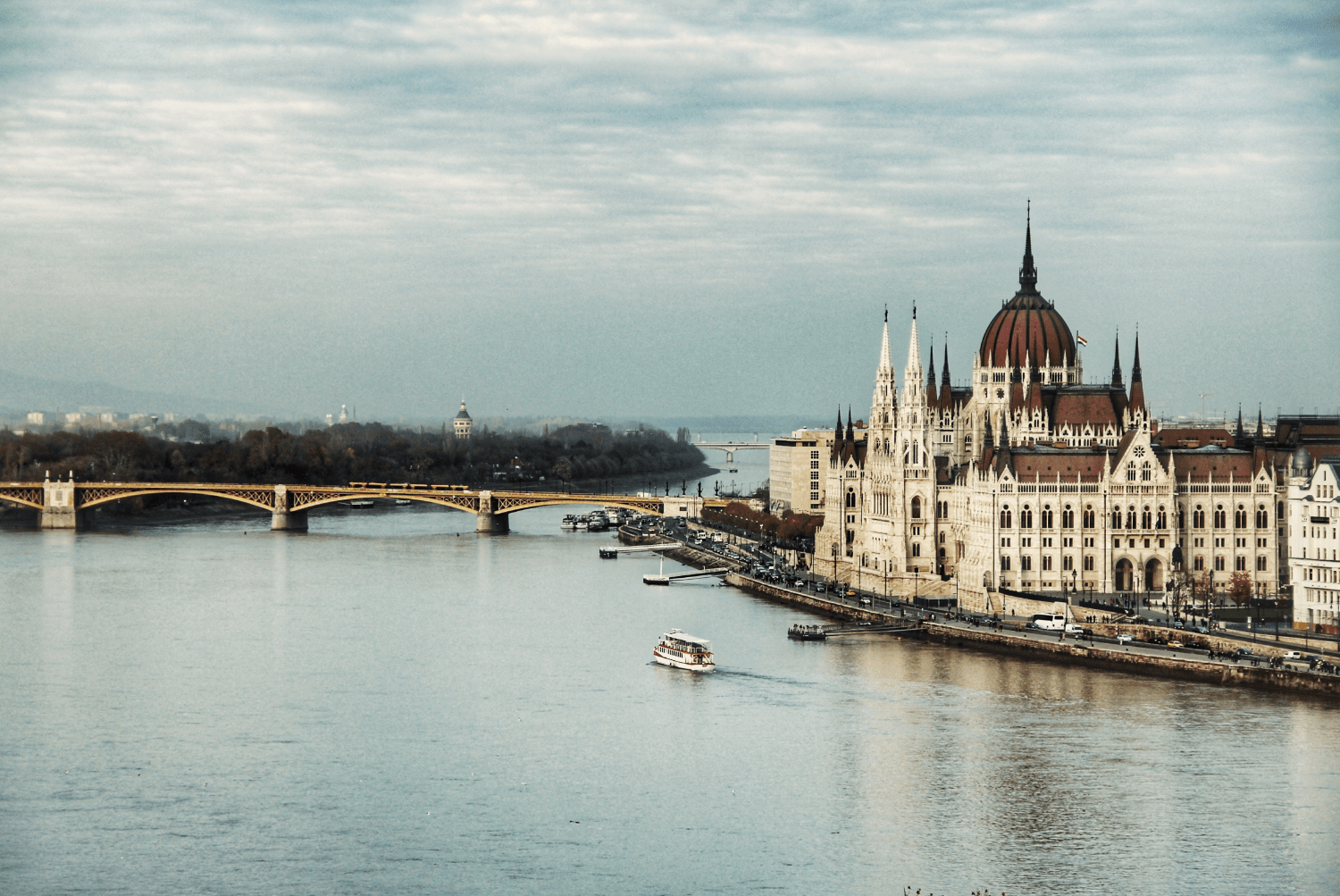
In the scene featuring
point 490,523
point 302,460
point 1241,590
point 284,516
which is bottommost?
point 1241,590

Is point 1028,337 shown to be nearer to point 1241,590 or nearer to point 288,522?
point 1241,590

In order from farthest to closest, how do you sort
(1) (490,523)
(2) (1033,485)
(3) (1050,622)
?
1. (1) (490,523)
2. (2) (1033,485)
3. (3) (1050,622)

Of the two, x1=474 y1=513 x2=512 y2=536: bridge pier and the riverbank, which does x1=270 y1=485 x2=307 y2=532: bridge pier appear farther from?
the riverbank

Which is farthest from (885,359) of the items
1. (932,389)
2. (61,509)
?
(61,509)

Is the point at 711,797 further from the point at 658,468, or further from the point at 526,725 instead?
the point at 658,468

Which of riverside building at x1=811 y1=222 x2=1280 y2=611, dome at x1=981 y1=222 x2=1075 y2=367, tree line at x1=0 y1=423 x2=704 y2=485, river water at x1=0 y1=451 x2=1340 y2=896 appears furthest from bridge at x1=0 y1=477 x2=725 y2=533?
river water at x1=0 y1=451 x2=1340 y2=896

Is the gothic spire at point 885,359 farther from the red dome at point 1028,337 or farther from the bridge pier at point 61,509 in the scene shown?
the bridge pier at point 61,509

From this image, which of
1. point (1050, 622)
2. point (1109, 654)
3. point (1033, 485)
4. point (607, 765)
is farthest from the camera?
point (1033, 485)

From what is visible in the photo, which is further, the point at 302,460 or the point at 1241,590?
the point at 302,460
